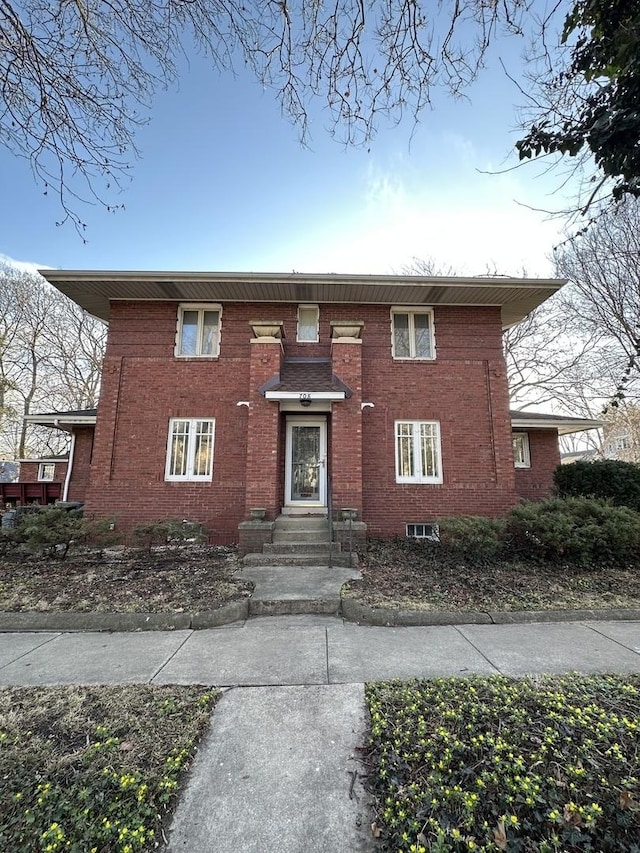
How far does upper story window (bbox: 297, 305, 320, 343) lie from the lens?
32.5 feet

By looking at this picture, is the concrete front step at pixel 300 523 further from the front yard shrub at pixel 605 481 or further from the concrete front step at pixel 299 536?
the front yard shrub at pixel 605 481

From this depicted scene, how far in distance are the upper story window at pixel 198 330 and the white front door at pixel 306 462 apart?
291cm

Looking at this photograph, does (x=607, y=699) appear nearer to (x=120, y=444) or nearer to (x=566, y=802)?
(x=566, y=802)

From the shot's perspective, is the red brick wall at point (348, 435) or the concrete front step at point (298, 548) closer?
the concrete front step at point (298, 548)

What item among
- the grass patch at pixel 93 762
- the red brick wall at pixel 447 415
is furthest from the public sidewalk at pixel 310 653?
the red brick wall at pixel 447 415

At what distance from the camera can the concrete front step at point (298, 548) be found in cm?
716

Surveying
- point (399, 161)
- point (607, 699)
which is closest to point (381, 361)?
point (399, 161)

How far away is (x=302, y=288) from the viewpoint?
30.8 ft

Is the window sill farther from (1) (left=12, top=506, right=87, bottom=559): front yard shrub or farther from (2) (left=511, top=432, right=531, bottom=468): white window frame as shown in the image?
(1) (left=12, top=506, right=87, bottom=559): front yard shrub

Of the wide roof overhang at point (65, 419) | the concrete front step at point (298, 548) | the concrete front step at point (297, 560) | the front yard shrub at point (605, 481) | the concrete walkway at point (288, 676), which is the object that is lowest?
the concrete walkway at point (288, 676)

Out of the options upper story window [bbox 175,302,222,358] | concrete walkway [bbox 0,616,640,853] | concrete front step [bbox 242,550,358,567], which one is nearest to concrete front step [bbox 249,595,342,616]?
concrete walkway [bbox 0,616,640,853]

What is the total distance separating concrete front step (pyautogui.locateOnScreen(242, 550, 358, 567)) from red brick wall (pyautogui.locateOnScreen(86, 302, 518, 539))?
82.4 inches

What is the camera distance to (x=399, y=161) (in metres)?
4.01

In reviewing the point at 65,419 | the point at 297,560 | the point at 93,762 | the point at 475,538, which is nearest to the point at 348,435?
the point at 297,560
